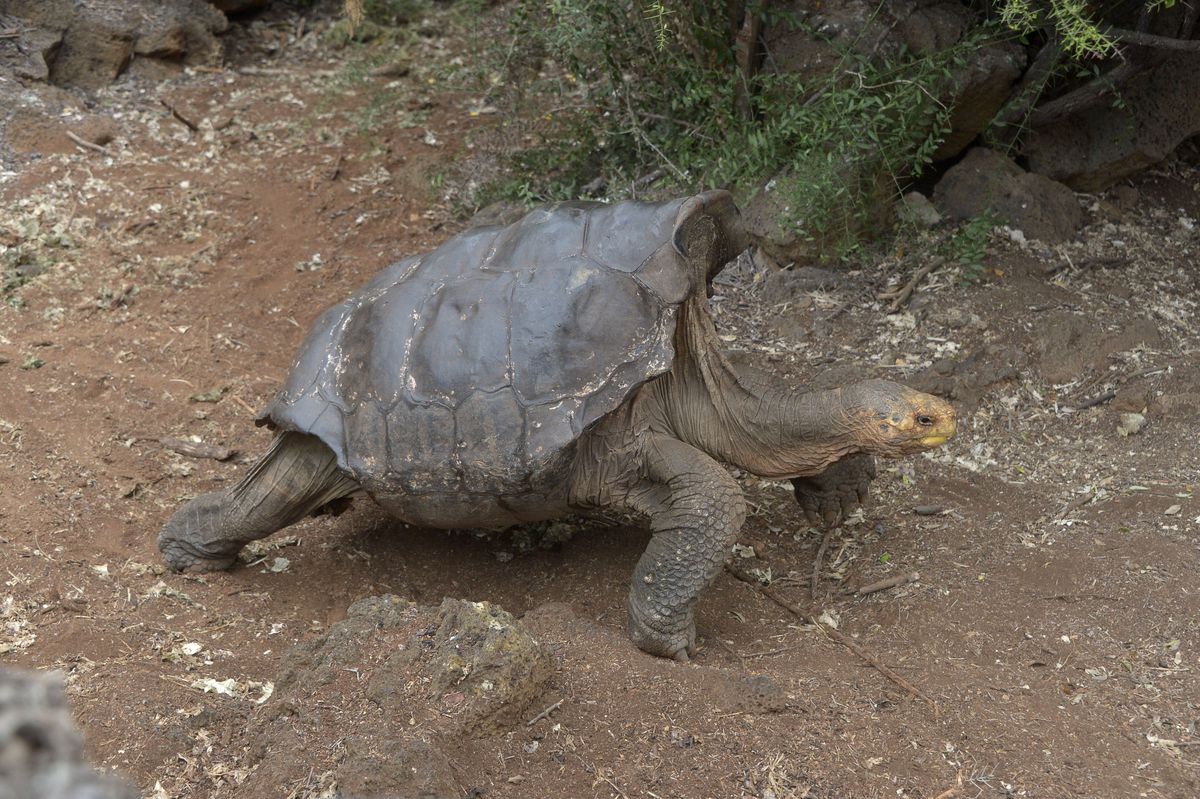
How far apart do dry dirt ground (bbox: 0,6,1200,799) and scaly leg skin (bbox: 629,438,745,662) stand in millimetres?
213

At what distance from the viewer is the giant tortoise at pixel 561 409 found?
159 inches

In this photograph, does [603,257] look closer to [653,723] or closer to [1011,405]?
[653,723]

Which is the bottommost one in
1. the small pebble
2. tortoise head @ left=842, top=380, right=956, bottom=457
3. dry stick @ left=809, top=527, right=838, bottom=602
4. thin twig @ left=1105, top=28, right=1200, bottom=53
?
the small pebble

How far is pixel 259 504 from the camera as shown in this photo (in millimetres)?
4551

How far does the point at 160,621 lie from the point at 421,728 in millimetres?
1618

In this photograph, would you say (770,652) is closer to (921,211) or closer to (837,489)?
(837,489)

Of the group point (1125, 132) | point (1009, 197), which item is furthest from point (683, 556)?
point (1125, 132)

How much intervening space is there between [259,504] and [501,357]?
1347mm

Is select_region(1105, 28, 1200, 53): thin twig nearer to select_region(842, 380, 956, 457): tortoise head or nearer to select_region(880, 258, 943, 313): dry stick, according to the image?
select_region(880, 258, 943, 313): dry stick

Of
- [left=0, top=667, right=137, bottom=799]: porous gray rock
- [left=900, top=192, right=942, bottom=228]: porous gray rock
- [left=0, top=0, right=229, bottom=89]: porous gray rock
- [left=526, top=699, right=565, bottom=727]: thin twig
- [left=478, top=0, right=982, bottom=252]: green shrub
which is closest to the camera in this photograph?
[left=0, top=667, right=137, bottom=799]: porous gray rock

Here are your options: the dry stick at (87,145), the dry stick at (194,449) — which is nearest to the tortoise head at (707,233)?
the dry stick at (194,449)

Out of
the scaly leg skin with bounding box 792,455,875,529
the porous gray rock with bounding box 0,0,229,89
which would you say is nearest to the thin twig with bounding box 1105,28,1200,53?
the scaly leg skin with bounding box 792,455,875,529

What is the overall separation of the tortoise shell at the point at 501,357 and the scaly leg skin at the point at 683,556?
1.58 ft

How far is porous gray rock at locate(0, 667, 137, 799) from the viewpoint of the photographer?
971mm
